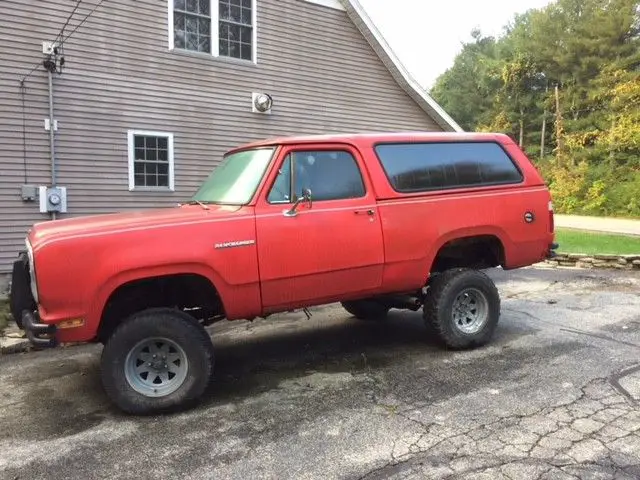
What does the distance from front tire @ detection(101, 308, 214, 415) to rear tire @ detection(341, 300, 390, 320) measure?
9.31ft

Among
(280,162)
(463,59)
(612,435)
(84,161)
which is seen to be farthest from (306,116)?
(463,59)

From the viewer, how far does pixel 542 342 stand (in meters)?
5.65

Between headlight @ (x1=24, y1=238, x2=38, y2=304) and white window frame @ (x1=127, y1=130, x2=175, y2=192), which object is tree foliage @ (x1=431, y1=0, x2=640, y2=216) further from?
headlight @ (x1=24, y1=238, x2=38, y2=304)

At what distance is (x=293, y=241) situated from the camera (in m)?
4.48

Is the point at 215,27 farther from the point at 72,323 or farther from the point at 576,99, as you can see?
the point at 576,99

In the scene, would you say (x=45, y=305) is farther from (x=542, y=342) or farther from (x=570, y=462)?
(x=542, y=342)

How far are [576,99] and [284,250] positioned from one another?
37.0 metres

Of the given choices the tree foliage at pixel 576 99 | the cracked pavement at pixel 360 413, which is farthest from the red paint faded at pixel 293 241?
the tree foliage at pixel 576 99

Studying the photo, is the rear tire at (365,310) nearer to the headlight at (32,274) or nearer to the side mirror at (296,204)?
the side mirror at (296,204)

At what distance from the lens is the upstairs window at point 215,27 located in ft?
35.3

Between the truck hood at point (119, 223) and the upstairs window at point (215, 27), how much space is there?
23.8 feet

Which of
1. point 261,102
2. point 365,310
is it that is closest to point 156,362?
point 365,310

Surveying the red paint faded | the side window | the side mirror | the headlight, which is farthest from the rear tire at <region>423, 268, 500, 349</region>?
the headlight

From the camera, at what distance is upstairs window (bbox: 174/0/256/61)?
10.8 metres
